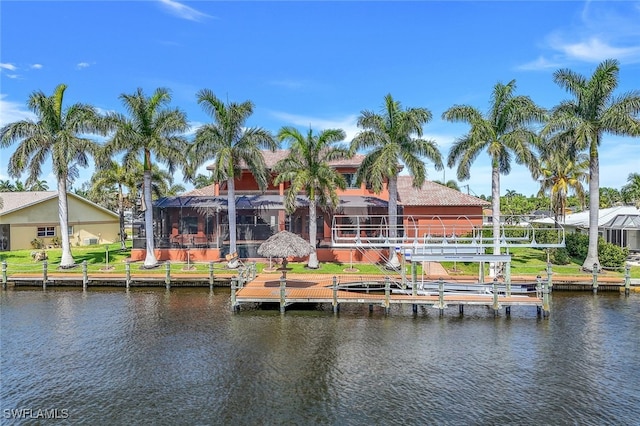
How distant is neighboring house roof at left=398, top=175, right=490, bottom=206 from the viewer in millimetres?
40406

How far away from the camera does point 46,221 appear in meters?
45.8

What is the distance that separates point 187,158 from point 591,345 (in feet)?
91.4

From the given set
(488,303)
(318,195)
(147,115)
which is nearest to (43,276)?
(147,115)

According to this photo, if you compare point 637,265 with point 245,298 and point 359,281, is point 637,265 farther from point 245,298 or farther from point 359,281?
point 245,298

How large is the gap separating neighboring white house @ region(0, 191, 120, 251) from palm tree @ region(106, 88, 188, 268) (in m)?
19.1

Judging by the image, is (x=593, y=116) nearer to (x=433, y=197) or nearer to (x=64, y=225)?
(x=433, y=197)

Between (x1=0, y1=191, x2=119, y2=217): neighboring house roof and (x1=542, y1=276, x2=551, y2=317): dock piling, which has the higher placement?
(x1=0, y1=191, x2=119, y2=217): neighboring house roof

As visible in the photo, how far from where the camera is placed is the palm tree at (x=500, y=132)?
28.7 m

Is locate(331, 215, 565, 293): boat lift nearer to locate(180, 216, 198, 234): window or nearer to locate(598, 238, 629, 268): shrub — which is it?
locate(598, 238, 629, 268): shrub

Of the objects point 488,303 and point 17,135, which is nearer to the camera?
point 488,303

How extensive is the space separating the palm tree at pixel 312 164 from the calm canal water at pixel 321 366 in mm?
10314

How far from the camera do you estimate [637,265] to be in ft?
105

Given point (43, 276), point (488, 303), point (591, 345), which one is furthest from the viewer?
point (43, 276)

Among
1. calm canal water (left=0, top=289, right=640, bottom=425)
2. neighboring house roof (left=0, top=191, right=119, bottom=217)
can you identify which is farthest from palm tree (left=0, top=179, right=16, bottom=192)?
calm canal water (left=0, top=289, right=640, bottom=425)
